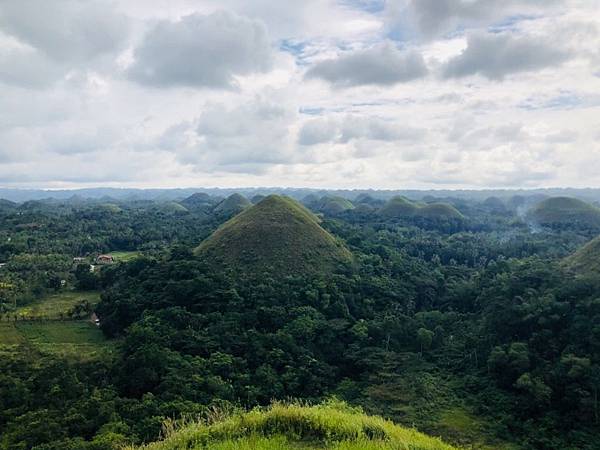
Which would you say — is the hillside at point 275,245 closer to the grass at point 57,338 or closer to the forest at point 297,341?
the forest at point 297,341

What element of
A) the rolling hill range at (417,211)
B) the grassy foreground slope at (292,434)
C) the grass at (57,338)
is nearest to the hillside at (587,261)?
the grassy foreground slope at (292,434)

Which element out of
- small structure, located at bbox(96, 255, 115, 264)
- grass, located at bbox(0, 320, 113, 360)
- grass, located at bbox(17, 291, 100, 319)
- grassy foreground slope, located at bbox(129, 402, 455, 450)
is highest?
grassy foreground slope, located at bbox(129, 402, 455, 450)

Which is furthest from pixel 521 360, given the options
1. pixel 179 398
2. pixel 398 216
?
pixel 398 216

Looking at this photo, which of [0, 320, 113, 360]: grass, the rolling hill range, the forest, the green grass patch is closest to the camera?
the forest

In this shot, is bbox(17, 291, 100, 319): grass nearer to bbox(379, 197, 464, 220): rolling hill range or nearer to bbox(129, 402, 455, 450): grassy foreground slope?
bbox(129, 402, 455, 450): grassy foreground slope

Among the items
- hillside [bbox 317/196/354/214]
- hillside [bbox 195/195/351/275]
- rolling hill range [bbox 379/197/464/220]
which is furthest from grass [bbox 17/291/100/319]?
hillside [bbox 317/196/354/214]

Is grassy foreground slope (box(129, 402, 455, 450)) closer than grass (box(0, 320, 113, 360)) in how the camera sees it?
Yes

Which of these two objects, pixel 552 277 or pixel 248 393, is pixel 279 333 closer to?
pixel 248 393
